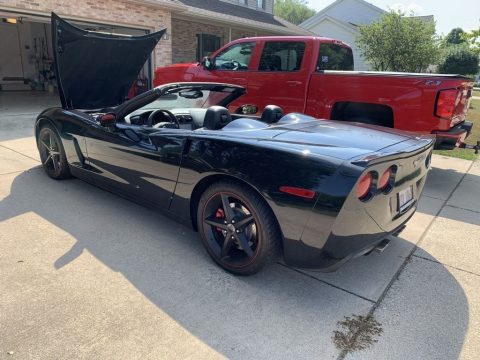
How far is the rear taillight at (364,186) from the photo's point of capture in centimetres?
216

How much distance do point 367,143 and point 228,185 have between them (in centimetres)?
102

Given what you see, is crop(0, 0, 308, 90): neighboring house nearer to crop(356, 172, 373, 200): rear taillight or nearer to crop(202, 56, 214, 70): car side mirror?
crop(202, 56, 214, 70): car side mirror

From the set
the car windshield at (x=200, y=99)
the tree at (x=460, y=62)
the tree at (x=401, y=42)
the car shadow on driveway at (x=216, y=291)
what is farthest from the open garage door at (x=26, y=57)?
the tree at (x=460, y=62)

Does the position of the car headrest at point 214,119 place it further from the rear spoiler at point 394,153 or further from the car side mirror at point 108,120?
the rear spoiler at point 394,153

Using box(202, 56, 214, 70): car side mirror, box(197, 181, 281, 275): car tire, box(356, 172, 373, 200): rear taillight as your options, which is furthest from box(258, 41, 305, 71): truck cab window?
box(356, 172, 373, 200): rear taillight

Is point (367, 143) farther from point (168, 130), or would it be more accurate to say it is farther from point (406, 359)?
point (168, 130)

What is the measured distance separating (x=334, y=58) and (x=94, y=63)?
3966 millimetres

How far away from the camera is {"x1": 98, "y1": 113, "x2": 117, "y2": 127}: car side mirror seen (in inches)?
137

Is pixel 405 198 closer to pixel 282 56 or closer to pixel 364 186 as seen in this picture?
pixel 364 186

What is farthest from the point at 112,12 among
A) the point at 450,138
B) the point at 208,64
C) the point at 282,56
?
the point at 450,138

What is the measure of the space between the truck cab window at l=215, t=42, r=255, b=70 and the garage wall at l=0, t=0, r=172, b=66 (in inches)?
200

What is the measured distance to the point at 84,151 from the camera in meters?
3.93

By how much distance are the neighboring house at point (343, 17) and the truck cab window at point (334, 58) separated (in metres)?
19.8

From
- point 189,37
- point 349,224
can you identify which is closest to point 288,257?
point 349,224
